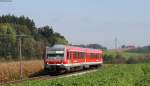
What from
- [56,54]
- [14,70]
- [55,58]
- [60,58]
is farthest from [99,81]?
[14,70]

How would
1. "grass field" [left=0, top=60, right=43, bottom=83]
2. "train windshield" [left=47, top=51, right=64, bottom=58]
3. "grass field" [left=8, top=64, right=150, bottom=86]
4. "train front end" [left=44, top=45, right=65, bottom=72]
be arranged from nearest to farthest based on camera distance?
1. "grass field" [left=8, top=64, right=150, bottom=86]
2. "grass field" [left=0, top=60, right=43, bottom=83]
3. "train front end" [left=44, top=45, right=65, bottom=72]
4. "train windshield" [left=47, top=51, right=64, bottom=58]

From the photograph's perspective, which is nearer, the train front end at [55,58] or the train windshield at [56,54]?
the train front end at [55,58]

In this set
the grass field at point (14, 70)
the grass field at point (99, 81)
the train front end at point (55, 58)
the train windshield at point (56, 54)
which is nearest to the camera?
the grass field at point (99, 81)

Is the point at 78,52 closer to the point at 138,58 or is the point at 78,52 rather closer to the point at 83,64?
the point at 83,64

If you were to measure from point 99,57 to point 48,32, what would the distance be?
83.3 feet

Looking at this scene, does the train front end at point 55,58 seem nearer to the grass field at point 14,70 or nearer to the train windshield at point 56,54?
the train windshield at point 56,54

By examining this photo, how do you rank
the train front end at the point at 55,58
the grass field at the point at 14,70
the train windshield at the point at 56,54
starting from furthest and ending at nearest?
the train windshield at the point at 56,54 → the train front end at the point at 55,58 → the grass field at the point at 14,70

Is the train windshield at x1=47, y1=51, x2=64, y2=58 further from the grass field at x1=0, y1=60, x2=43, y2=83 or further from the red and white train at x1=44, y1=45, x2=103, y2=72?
the grass field at x1=0, y1=60, x2=43, y2=83

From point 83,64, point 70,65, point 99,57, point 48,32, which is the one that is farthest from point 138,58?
point 70,65

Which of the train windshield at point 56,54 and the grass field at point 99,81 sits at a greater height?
the train windshield at point 56,54

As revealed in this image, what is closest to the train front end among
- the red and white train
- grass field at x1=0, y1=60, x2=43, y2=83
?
the red and white train

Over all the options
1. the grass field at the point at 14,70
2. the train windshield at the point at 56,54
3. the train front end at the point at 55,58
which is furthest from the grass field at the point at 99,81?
the train windshield at the point at 56,54

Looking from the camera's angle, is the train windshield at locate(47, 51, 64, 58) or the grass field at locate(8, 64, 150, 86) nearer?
the grass field at locate(8, 64, 150, 86)

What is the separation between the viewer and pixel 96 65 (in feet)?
247
